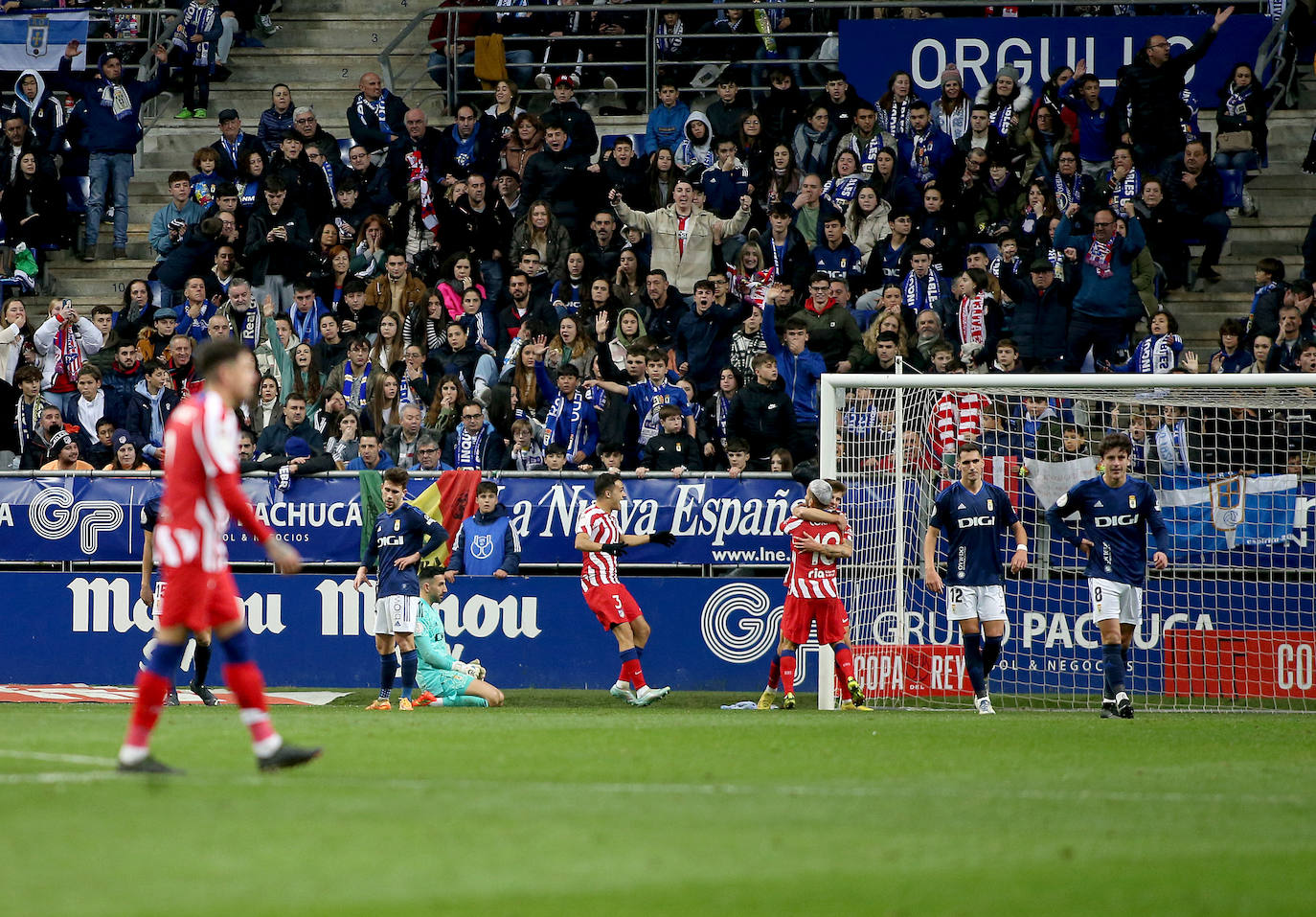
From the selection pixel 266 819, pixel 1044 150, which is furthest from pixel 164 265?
pixel 266 819

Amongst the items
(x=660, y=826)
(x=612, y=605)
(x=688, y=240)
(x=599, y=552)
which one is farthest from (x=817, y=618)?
(x=660, y=826)

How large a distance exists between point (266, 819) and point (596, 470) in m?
11.2

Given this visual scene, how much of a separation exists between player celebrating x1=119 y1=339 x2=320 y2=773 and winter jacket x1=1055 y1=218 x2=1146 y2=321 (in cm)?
1268

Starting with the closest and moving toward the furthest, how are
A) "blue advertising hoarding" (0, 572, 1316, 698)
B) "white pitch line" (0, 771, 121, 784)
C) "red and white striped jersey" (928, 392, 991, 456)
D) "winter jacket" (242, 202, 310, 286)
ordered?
"white pitch line" (0, 771, 121, 784)
"blue advertising hoarding" (0, 572, 1316, 698)
"red and white striped jersey" (928, 392, 991, 456)
"winter jacket" (242, 202, 310, 286)

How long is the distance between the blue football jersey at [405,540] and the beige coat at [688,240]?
5763 mm

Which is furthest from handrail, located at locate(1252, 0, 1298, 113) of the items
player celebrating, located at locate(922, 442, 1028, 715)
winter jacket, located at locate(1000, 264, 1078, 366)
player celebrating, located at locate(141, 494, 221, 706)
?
player celebrating, located at locate(141, 494, 221, 706)

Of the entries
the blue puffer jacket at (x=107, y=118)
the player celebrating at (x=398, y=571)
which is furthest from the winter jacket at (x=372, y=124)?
the player celebrating at (x=398, y=571)

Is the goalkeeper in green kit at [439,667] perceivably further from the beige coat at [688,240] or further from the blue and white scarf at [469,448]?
the beige coat at [688,240]

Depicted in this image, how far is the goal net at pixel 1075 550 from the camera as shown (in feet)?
51.9

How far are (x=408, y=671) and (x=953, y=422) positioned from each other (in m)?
5.73

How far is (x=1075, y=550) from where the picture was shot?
53.4 ft

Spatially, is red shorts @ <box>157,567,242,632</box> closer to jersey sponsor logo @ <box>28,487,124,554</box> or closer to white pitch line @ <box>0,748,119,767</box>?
white pitch line @ <box>0,748,119,767</box>

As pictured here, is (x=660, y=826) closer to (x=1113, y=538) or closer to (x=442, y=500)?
(x=1113, y=538)

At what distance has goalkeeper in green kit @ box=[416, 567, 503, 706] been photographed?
15336 millimetres
